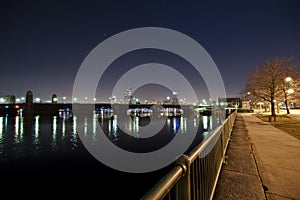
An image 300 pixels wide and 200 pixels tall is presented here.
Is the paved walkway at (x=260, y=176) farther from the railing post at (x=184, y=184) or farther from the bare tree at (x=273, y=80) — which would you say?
A: the bare tree at (x=273, y=80)

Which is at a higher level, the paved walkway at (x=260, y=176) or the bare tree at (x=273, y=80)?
the bare tree at (x=273, y=80)

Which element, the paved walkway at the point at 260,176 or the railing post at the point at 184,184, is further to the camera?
the paved walkway at the point at 260,176

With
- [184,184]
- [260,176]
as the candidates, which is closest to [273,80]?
[260,176]

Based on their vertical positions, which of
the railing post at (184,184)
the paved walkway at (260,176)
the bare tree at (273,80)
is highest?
the bare tree at (273,80)

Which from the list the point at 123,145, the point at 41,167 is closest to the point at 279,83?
the point at 123,145

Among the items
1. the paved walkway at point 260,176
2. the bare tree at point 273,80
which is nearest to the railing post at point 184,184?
the paved walkway at point 260,176

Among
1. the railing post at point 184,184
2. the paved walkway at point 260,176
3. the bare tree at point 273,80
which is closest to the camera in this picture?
the railing post at point 184,184

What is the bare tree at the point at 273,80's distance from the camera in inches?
856

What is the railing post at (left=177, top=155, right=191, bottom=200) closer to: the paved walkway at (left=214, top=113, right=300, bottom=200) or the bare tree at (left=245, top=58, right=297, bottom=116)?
the paved walkway at (left=214, top=113, right=300, bottom=200)

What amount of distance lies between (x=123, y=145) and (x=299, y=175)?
1925 cm

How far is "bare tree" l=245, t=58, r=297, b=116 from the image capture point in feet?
71.4

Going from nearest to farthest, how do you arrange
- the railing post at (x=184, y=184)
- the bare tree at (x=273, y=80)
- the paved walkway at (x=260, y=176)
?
the railing post at (x=184, y=184) → the paved walkway at (x=260, y=176) → the bare tree at (x=273, y=80)

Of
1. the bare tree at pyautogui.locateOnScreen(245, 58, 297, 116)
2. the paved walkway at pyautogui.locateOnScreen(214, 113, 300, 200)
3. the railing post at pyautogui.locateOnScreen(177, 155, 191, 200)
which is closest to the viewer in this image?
the railing post at pyautogui.locateOnScreen(177, 155, 191, 200)

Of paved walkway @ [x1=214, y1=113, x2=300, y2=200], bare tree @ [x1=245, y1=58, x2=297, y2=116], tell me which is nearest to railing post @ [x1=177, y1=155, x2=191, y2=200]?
paved walkway @ [x1=214, y1=113, x2=300, y2=200]
